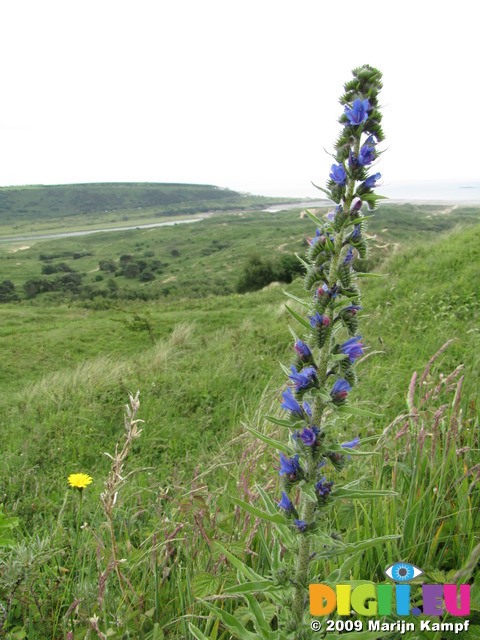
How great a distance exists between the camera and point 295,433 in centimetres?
178

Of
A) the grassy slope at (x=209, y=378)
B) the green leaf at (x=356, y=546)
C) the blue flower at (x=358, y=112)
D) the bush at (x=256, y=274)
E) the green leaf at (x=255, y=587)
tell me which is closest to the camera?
the green leaf at (x=356, y=546)

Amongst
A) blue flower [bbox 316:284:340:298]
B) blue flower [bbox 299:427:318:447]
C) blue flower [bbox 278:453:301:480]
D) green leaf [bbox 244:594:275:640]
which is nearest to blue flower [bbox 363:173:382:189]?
blue flower [bbox 316:284:340:298]

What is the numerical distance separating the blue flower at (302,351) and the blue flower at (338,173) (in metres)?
0.73

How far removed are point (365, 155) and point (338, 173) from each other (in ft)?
0.43

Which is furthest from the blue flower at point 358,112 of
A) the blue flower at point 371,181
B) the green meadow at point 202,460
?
the green meadow at point 202,460

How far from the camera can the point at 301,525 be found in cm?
171

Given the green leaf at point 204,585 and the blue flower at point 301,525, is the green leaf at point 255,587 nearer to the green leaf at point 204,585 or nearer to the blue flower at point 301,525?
the blue flower at point 301,525

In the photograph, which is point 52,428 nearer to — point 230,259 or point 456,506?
point 456,506

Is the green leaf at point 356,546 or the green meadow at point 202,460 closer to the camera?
the green leaf at point 356,546

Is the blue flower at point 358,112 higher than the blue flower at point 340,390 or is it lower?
higher

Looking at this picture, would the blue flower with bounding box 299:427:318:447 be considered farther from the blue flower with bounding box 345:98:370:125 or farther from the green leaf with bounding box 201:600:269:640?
the blue flower with bounding box 345:98:370:125

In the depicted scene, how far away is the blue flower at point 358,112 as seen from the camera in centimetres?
178

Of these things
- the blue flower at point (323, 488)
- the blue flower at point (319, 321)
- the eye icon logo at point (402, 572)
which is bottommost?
the eye icon logo at point (402, 572)

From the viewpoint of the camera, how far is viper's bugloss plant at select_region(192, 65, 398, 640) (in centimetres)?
171
